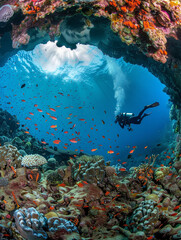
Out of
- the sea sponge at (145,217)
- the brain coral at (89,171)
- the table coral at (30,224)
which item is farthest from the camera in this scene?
the brain coral at (89,171)

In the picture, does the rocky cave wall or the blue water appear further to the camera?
the blue water

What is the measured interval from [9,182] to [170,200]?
224 inches

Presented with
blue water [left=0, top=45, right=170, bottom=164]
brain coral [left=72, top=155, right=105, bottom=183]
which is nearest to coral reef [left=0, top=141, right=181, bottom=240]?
brain coral [left=72, top=155, right=105, bottom=183]

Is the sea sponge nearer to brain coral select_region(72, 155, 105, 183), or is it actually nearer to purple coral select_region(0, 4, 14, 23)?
brain coral select_region(72, 155, 105, 183)

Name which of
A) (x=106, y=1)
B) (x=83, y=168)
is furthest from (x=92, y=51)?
(x=83, y=168)

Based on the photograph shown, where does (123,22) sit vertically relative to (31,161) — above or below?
above

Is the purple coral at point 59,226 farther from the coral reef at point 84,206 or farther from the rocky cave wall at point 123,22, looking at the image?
the rocky cave wall at point 123,22

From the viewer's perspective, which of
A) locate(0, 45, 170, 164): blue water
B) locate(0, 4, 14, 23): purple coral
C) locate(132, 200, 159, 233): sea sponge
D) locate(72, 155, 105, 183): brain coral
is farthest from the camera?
locate(0, 45, 170, 164): blue water

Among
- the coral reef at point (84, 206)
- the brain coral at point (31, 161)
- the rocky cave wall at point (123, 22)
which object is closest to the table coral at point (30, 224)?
the coral reef at point (84, 206)

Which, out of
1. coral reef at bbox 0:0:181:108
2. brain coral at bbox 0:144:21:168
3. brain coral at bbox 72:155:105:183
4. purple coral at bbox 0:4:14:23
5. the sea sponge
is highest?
purple coral at bbox 0:4:14:23

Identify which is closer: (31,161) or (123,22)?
(31,161)

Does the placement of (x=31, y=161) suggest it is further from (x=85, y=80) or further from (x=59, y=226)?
(x=85, y=80)

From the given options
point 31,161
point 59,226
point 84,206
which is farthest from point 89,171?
point 31,161

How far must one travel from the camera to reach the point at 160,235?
3.57 meters
